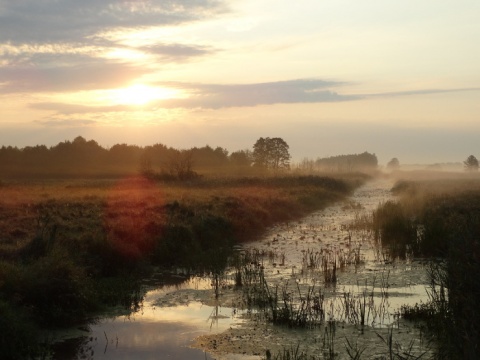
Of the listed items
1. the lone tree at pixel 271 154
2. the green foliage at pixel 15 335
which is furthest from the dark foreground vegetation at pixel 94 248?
the lone tree at pixel 271 154

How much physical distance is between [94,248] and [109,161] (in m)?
97.0

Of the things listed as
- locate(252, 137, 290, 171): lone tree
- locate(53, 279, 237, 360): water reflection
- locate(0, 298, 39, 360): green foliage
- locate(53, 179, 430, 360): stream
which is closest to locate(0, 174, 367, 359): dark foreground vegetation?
locate(0, 298, 39, 360): green foliage

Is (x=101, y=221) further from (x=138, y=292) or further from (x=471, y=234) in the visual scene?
(x=471, y=234)

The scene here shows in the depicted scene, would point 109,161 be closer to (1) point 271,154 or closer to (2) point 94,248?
(1) point 271,154

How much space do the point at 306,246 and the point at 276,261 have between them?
403 centimetres

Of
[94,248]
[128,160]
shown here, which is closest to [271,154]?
[128,160]

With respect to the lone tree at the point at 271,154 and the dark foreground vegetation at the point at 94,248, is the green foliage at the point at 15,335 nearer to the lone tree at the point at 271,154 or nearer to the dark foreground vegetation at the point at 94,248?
the dark foreground vegetation at the point at 94,248

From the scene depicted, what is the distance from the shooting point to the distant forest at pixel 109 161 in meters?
73.1

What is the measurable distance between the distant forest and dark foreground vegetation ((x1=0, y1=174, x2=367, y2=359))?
35835 millimetres

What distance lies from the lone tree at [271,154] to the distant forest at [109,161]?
3439 mm

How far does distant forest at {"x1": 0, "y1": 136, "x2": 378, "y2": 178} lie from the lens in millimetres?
73062

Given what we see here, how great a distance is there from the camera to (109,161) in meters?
112

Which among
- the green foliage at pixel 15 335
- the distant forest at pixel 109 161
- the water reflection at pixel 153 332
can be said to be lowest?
the water reflection at pixel 153 332

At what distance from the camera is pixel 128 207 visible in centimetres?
2814
